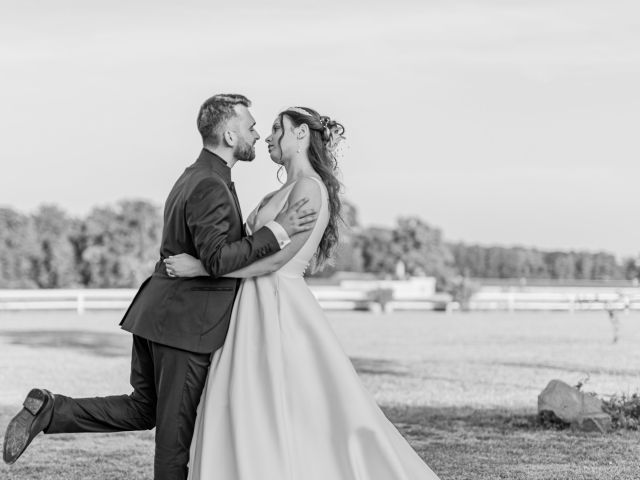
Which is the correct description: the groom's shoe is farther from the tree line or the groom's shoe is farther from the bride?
the tree line

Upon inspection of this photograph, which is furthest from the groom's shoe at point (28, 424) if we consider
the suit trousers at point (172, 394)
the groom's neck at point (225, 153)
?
the groom's neck at point (225, 153)

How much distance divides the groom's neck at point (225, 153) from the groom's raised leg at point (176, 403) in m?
0.83

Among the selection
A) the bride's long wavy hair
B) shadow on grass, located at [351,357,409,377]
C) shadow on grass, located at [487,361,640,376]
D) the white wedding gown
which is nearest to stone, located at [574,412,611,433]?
the white wedding gown

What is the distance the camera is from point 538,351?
2062 centimetres

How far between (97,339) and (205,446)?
19.8m

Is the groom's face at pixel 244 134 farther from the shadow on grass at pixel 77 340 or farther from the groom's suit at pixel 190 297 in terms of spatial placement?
the shadow on grass at pixel 77 340

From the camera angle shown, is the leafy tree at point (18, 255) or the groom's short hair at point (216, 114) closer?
the groom's short hair at point (216, 114)

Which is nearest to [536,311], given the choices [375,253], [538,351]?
[538,351]

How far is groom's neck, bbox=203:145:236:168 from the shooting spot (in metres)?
4.89

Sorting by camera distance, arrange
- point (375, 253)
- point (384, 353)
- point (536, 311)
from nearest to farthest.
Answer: point (384, 353), point (536, 311), point (375, 253)

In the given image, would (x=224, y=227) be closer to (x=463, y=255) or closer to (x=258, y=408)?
(x=258, y=408)

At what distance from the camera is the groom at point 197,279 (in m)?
4.70

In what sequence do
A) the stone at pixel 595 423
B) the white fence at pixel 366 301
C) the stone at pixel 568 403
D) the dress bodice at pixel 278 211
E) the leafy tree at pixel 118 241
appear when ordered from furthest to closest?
the leafy tree at pixel 118 241 < the white fence at pixel 366 301 < the stone at pixel 568 403 < the stone at pixel 595 423 < the dress bodice at pixel 278 211

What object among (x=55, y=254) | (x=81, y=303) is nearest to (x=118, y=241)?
(x=55, y=254)
